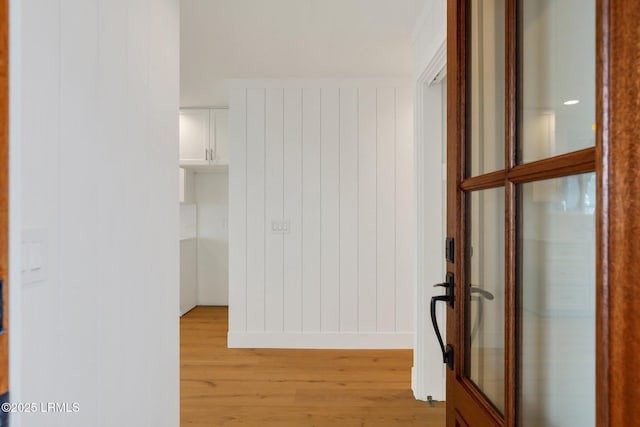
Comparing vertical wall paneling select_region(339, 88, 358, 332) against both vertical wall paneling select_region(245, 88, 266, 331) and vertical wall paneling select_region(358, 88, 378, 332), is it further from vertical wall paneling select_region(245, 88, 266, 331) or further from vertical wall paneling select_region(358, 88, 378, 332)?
vertical wall paneling select_region(245, 88, 266, 331)

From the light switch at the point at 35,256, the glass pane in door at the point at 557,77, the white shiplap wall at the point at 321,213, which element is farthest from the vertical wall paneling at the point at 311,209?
the glass pane in door at the point at 557,77

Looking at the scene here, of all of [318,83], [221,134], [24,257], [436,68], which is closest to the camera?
[24,257]

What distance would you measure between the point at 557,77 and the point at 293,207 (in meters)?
2.86

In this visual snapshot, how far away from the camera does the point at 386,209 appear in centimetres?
346

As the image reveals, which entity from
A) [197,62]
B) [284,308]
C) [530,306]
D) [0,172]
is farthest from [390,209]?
[0,172]

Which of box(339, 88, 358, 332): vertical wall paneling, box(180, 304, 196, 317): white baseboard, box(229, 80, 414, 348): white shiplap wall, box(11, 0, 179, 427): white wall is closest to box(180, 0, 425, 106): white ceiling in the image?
box(229, 80, 414, 348): white shiplap wall

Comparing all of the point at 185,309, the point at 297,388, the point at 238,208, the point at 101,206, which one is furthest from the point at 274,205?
the point at 101,206

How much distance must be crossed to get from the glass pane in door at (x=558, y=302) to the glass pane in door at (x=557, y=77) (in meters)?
0.07

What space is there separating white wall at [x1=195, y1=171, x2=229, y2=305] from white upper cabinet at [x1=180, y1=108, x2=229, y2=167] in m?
0.82

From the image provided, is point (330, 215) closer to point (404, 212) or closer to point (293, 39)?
point (404, 212)

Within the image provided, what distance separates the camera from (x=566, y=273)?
667 millimetres

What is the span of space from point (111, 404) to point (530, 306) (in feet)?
3.96

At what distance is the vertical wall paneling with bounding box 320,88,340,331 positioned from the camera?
3447mm

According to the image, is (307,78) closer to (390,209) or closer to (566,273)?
(390,209)
